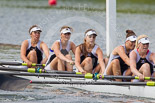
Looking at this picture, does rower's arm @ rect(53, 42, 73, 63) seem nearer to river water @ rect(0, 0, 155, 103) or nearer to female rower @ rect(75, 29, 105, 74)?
female rower @ rect(75, 29, 105, 74)

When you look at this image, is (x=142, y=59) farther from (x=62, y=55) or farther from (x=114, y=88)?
(x=62, y=55)

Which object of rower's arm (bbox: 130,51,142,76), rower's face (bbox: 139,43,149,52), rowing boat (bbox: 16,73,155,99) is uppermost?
rower's face (bbox: 139,43,149,52)

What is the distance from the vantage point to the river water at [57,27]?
396 inches

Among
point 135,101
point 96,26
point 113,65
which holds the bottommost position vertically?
point 135,101

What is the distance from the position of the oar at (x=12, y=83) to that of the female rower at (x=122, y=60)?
2.00 m

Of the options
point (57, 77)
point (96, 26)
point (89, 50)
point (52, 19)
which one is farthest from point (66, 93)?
point (52, 19)

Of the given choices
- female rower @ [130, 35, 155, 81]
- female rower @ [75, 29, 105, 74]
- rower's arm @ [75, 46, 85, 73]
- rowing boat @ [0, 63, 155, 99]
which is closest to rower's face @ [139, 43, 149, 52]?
female rower @ [130, 35, 155, 81]

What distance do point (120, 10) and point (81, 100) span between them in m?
26.0

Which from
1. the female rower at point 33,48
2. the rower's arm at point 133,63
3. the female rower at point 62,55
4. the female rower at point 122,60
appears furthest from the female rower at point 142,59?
the female rower at point 33,48

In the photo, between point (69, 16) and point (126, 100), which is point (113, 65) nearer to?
point (126, 100)

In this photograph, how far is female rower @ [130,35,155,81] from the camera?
385 inches

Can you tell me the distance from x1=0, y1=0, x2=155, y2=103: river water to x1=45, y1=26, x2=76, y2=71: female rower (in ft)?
1.92

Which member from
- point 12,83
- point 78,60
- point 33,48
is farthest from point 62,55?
point 12,83

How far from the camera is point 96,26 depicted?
25500 mm
